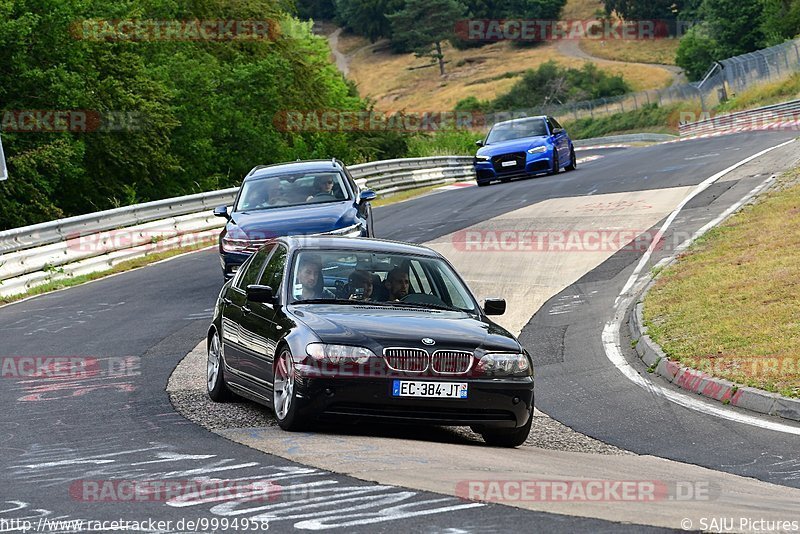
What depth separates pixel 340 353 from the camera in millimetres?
8883

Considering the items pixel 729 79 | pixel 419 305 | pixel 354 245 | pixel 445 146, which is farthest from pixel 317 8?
pixel 419 305

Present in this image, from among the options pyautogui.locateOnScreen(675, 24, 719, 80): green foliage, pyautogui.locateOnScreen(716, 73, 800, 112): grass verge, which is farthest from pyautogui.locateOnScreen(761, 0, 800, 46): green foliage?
pyautogui.locateOnScreen(716, 73, 800, 112): grass verge

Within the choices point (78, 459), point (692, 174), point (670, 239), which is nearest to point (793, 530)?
point (78, 459)

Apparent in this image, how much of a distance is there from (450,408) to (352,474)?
1898 mm

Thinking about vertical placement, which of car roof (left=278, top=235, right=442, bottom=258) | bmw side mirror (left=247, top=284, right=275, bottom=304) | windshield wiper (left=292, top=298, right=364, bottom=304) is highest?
car roof (left=278, top=235, right=442, bottom=258)

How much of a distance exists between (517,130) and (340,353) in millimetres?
29115

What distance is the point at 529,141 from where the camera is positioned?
36938 mm

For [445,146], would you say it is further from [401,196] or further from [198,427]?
[198,427]

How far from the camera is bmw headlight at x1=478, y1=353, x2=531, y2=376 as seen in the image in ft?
30.1

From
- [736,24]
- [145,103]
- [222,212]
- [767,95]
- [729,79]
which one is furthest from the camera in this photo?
[736,24]

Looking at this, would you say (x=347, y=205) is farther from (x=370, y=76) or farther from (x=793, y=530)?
Result: (x=370, y=76)

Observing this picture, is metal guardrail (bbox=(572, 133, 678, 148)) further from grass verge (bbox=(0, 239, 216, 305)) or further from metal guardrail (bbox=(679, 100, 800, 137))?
grass verge (bbox=(0, 239, 216, 305))

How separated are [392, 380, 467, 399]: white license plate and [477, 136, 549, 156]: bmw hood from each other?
28205 millimetres

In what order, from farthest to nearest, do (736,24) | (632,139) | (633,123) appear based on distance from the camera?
1. (736,24)
2. (633,123)
3. (632,139)
